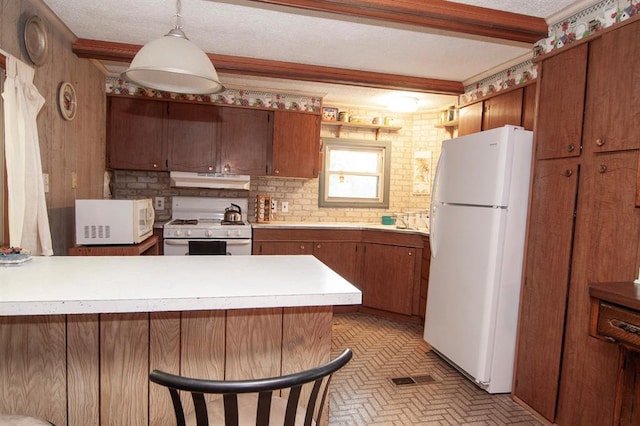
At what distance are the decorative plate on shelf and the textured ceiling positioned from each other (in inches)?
6.8

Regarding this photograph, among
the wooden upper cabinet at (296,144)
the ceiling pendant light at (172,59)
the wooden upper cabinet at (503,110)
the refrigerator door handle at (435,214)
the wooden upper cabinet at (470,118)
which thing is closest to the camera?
the ceiling pendant light at (172,59)

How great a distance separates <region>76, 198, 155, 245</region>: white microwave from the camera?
2615mm

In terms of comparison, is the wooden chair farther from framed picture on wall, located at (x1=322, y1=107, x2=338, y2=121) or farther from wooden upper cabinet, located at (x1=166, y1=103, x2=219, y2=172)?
framed picture on wall, located at (x1=322, y1=107, x2=338, y2=121)

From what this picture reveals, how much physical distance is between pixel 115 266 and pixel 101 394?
0.49m

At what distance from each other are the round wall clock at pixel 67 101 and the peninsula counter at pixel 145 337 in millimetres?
1664

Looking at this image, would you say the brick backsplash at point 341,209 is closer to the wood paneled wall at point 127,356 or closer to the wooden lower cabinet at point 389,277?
the wooden lower cabinet at point 389,277

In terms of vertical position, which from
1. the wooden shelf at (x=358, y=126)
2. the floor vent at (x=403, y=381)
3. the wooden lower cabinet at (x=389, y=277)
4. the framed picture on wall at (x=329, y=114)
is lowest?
the floor vent at (x=403, y=381)

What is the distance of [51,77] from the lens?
2.50 metres

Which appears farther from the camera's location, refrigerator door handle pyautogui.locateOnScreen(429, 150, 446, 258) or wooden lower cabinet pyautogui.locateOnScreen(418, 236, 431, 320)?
wooden lower cabinet pyautogui.locateOnScreen(418, 236, 431, 320)

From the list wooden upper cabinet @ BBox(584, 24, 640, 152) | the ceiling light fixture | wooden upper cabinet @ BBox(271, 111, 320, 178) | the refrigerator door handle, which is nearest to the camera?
wooden upper cabinet @ BBox(584, 24, 640, 152)

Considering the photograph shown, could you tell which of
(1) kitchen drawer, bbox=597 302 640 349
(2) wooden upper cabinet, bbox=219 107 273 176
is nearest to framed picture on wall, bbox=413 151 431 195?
(2) wooden upper cabinet, bbox=219 107 273 176

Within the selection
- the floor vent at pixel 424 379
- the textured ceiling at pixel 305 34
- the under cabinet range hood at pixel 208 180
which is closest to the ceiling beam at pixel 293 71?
the textured ceiling at pixel 305 34

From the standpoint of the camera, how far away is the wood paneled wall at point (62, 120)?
2125 mm

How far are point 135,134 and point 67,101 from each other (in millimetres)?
977
